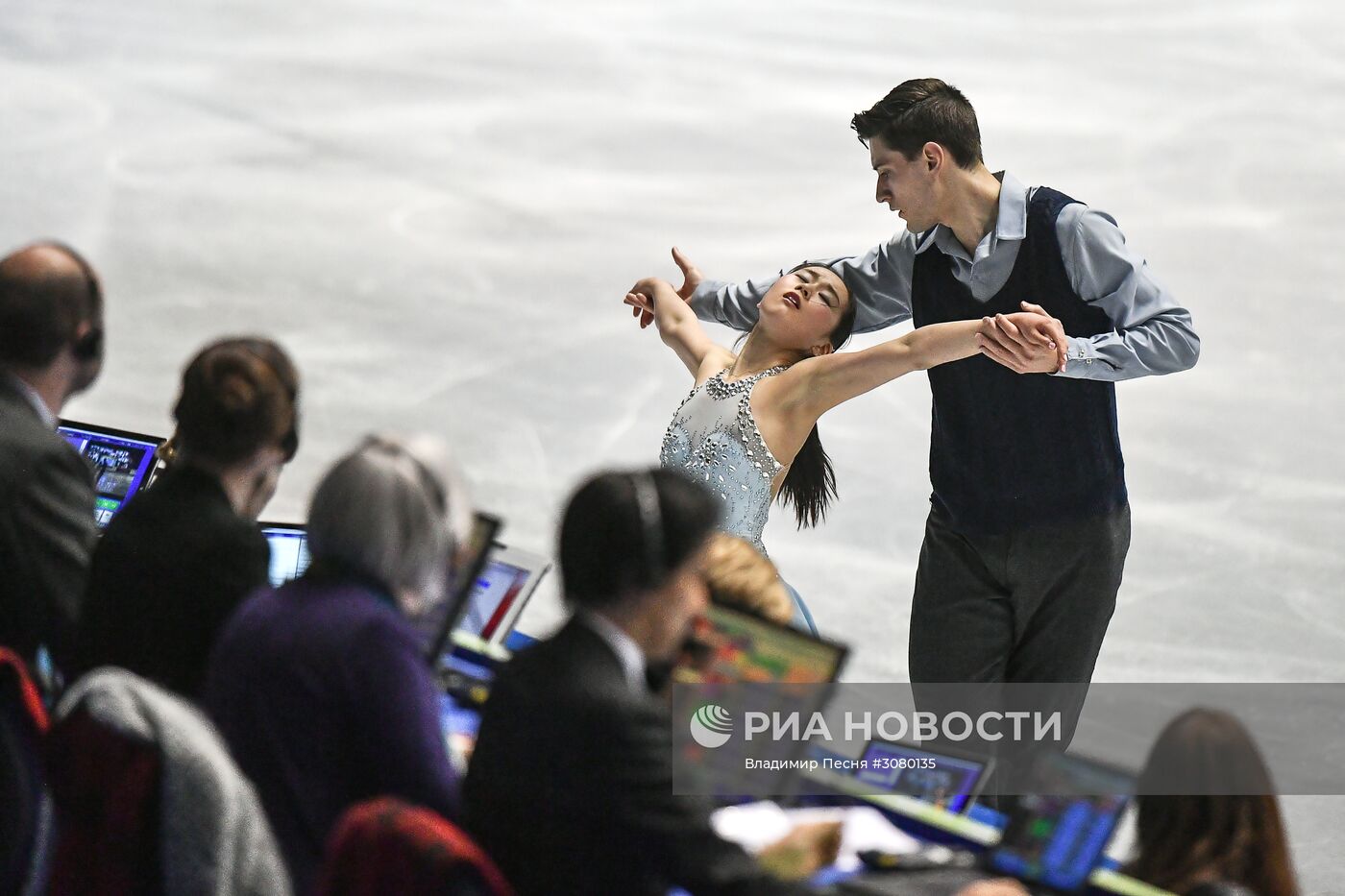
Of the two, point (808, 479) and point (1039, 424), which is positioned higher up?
point (1039, 424)

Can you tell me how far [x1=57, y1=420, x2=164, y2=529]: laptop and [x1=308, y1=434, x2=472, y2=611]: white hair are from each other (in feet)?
3.38

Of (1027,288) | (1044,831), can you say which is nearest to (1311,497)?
(1027,288)

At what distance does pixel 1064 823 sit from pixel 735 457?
1676mm

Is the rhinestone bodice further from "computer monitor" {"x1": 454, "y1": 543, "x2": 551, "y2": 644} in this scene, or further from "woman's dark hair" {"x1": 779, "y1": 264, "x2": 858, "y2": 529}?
"computer monitor" {"x1": 454, "y1": 543, "x2": 551, "y2": 644}

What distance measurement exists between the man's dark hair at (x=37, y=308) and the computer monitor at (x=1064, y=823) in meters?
1.26

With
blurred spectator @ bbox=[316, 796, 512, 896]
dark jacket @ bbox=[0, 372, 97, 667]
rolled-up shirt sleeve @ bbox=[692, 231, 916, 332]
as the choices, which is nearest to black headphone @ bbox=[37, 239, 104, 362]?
dark jacket @ bbox=[0, 372, 97, 667]

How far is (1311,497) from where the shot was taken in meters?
5.53

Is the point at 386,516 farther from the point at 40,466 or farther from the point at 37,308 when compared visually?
the point at 37,308

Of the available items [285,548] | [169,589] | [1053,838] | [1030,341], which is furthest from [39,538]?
[1030,341]

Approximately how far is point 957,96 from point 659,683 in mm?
1782

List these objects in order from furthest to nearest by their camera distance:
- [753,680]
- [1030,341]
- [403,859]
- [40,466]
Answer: [1030,341] → [40,466] → [753,680] → [403,859]

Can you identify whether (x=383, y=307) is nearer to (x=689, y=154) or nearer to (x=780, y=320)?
(x=689, y=154)

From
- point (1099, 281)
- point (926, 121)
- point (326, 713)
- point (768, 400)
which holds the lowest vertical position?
point (326, 713)

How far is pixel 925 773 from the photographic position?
79.1 inches
